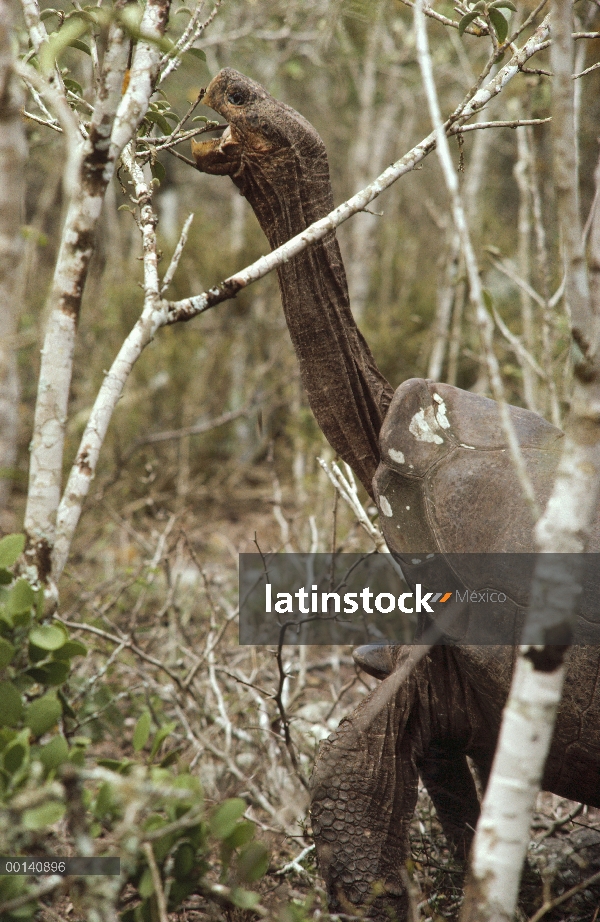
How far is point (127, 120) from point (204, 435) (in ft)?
13.6

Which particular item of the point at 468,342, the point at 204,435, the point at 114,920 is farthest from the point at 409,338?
the point at 114,920

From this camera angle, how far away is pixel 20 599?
42.2 inches

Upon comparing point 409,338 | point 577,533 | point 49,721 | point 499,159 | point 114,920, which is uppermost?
point 499,159

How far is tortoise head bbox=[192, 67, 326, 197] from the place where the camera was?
154cm

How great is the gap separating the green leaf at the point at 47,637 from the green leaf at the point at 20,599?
0.14 feet

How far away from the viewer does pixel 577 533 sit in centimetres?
92

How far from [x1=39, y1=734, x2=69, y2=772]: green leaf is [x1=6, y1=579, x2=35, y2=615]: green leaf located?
196 millimetres

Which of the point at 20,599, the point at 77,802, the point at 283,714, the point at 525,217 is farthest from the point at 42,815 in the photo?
the point at 525,217

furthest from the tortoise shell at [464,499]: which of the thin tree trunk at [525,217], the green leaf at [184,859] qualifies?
the thin tree trunk at [525,217]

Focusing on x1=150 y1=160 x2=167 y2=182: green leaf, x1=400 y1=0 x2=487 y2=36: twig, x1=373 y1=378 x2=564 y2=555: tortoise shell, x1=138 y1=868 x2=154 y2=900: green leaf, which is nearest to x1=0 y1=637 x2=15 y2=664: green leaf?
x1=138 y1=868 x2=154 y2=900: green leaf

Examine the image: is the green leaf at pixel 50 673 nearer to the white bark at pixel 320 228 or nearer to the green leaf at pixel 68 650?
the green leaf at pixel 68 650

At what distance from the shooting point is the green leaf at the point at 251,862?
1.07 m

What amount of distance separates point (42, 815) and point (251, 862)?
35 cm

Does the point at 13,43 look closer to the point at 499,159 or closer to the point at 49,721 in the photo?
the point at 49,721
